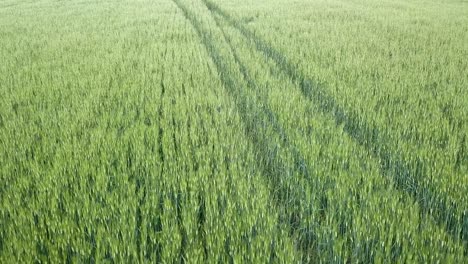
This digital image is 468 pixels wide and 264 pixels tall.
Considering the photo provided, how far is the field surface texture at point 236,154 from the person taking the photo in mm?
2039

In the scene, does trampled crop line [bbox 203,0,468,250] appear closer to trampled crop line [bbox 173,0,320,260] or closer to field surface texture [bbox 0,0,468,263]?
field surface texture [bbox 0,0,468,263]

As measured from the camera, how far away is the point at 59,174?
9.03ft

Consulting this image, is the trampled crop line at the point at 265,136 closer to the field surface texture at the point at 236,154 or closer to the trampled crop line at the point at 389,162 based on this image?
the field surface texture at the point at 236,154

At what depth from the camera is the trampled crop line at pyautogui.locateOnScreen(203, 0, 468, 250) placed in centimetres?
234

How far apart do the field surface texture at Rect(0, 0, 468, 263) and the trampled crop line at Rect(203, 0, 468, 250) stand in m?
0.02

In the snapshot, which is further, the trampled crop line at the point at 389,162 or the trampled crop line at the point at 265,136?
the trampled crop line at the point at 265,136

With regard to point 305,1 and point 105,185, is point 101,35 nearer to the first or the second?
point 105,185

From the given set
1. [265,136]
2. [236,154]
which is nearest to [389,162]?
[265,136]

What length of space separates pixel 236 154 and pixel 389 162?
1348 millimetres

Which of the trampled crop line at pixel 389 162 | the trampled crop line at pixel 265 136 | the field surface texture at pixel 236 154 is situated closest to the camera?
the field surface texture at pixel 236 154

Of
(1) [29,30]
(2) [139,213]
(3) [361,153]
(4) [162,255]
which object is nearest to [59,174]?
(2) [139,213]

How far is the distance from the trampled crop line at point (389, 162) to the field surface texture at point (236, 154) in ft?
0.06

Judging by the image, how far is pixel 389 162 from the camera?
3.11m

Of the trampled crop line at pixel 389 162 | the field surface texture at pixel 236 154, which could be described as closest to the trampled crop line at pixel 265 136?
the field surface texture at pixel 236 154
